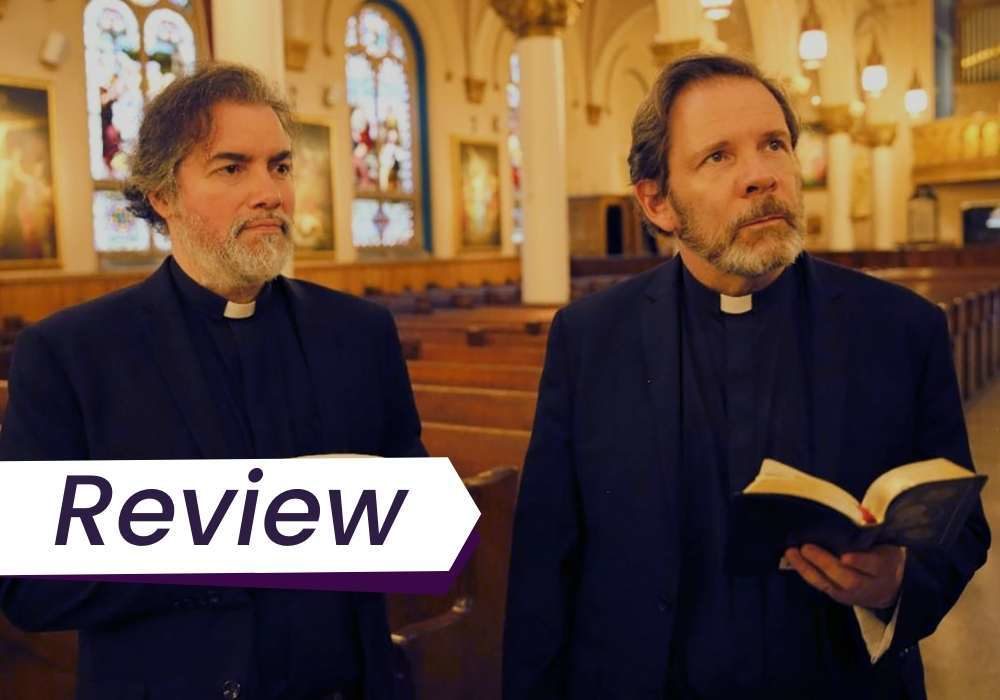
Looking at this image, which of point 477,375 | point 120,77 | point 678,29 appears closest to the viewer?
point 477,375

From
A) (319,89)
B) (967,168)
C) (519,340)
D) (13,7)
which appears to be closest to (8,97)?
(13,7)

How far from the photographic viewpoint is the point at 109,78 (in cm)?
1345

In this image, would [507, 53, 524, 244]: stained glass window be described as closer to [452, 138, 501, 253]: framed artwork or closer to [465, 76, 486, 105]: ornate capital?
[452, 138, 501, 253]: framed artwork

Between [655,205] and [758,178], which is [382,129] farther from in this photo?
[758,178]

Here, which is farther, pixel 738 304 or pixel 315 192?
pixel 315 192

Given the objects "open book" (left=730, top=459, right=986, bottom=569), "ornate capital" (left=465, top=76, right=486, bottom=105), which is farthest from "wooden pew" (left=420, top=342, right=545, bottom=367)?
"ornate capital" (left=465, top=76, right=486, bottom=105)

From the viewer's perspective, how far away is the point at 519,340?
7.12 metres

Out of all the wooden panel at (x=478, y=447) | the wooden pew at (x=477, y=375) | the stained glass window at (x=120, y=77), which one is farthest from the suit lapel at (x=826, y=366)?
the stained glass window at (x=120, y=77)

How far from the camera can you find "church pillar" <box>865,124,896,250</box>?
2462cm

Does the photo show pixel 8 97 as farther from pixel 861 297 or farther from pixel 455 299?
pixel 861 297

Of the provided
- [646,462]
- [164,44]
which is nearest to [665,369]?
[646,462]

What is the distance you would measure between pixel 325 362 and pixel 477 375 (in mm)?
3416

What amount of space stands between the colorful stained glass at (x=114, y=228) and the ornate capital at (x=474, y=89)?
7030 mm

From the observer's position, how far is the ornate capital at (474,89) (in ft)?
62.0
